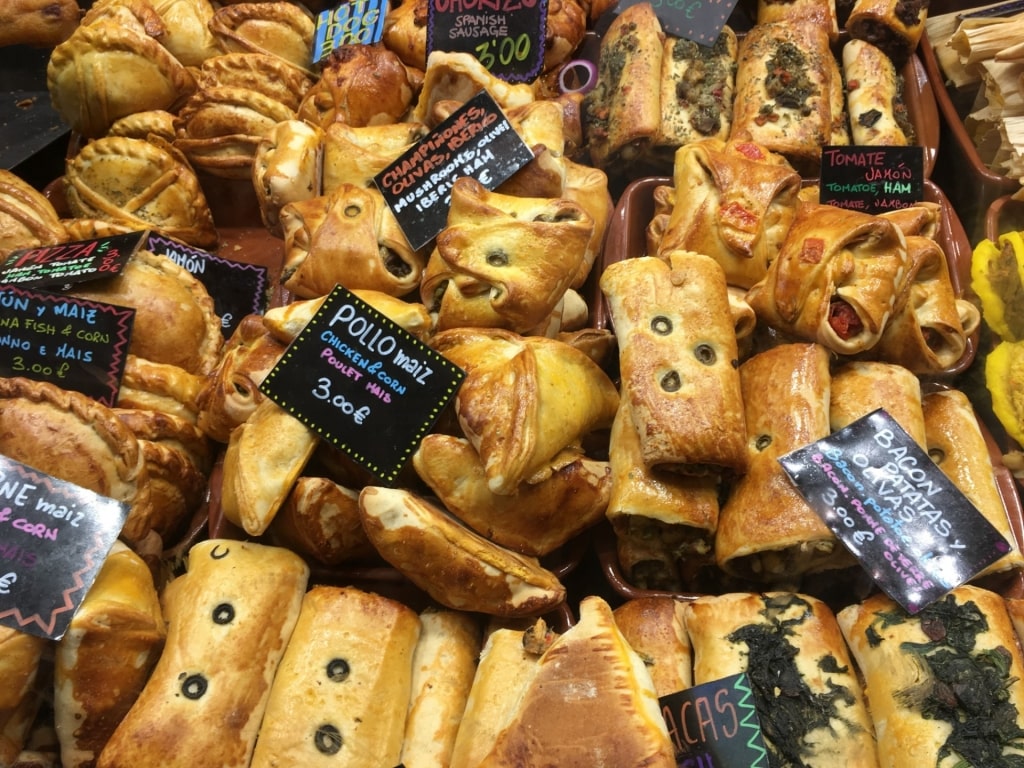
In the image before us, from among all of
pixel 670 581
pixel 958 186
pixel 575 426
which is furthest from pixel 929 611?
pixel 958 186

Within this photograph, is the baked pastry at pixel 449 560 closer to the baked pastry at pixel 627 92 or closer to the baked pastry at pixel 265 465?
the baked pastry at pixel 265 465

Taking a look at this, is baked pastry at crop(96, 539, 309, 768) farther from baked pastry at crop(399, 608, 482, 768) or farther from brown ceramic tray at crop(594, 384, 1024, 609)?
brown ceramic tray at crop(594, 384, 1024, 609)

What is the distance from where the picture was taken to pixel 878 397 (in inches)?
83.3

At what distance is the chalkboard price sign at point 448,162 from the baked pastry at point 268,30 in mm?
1210

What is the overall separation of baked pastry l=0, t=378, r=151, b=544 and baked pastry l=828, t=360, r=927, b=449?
1.79 m

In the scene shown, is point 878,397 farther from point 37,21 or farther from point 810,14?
point 37,21

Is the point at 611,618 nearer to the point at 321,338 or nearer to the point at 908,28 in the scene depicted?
the point at 321,338

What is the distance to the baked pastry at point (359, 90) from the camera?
9.86 ft

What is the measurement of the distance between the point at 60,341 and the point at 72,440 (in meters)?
0.41

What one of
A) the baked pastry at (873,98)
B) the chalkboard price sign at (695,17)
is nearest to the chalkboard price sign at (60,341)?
the chalkboard price sign at (695,17)

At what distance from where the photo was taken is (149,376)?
241cm

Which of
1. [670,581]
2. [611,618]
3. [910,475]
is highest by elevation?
[910,475]

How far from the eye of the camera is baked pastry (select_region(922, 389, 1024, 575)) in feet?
6.69

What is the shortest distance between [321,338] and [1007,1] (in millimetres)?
2995
